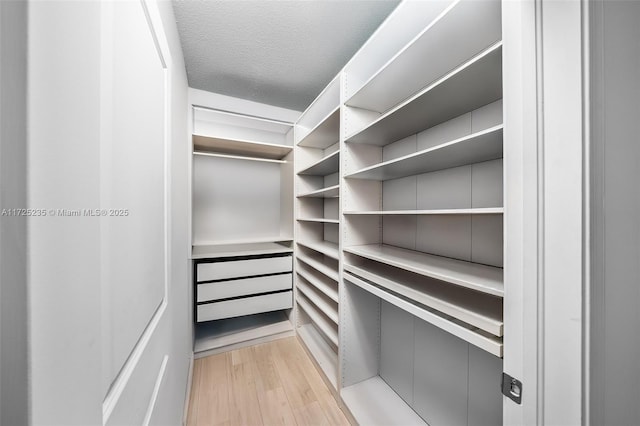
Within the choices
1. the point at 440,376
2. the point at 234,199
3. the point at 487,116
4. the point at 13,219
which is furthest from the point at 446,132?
the point at 234,199

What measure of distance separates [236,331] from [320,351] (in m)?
0.86

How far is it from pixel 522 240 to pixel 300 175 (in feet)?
5.88

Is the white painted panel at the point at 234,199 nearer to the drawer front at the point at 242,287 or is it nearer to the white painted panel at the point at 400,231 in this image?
the drawer front at the point at 242,287

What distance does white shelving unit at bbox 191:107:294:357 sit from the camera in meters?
1.88

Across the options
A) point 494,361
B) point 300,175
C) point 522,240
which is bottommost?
point 494,361

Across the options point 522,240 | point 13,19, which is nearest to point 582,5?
point 522,240

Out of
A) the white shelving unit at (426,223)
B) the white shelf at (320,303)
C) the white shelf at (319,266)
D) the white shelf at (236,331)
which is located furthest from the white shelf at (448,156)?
the white shelf at (236,331)

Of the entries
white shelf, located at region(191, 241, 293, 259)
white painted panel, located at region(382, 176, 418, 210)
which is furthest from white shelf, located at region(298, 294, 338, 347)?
white painted panel, located at region(382, 176, 418, 210)

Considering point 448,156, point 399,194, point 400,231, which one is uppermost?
point 448,156

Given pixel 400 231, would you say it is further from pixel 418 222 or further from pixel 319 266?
pixel 319 266

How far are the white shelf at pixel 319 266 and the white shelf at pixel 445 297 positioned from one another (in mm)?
280

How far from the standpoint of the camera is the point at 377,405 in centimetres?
132

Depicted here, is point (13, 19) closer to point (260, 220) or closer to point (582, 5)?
point (582, 5)

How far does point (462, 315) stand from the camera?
75 centimetres
